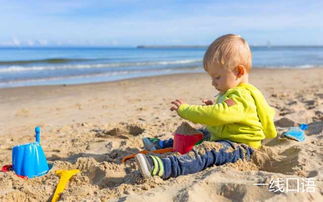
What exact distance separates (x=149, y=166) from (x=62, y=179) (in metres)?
0.70

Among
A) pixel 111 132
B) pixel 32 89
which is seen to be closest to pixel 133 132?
pixel 111 132

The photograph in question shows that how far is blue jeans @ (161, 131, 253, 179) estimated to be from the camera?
2.51 m

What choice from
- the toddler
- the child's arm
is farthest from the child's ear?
the child's arm

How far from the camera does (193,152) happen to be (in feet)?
8.69

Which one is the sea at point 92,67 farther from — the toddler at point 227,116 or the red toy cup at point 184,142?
the toddler at point 227,116

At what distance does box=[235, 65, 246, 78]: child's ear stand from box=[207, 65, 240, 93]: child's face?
2 cm

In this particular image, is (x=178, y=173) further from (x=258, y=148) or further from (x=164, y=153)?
(x=258, y=148)

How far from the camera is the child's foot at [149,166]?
241 centimetres

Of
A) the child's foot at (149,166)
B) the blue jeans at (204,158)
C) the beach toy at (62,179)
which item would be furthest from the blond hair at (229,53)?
the beach toy at (62,179)

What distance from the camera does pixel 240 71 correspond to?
9.24ft

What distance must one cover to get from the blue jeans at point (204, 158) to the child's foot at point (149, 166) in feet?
0.13

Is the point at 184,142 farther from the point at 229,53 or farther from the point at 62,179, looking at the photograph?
the point at 62,179

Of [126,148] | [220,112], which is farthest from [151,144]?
[220,112]

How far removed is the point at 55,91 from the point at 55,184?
6.22 meters
